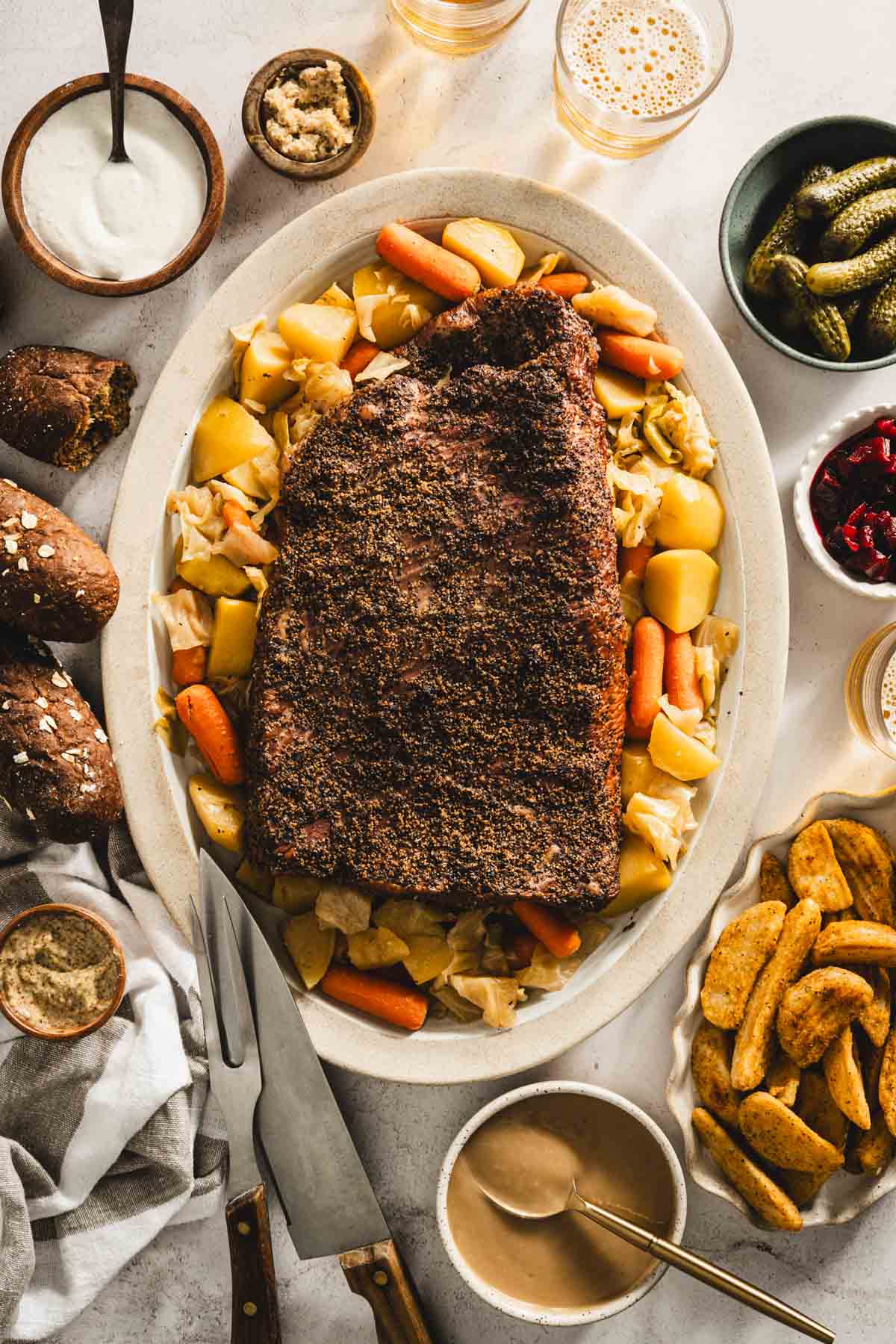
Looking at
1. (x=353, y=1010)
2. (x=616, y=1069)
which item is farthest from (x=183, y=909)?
(x=616, y=1069)

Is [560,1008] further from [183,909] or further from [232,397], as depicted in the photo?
[232,397]

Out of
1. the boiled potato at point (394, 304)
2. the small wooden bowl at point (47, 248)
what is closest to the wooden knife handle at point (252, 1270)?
the boiled potato at point (394, 304)

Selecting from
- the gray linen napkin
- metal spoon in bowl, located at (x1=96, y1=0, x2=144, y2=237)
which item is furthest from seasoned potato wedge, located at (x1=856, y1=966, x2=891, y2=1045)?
metal spoon in bowl, located at (x1=96, y1=0, x2=144, y2=237)

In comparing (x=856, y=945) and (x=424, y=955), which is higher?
(x=856, y=945)

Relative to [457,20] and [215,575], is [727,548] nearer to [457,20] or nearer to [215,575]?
[215,575]

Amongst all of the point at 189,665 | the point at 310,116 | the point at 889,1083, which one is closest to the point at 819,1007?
the point at 889,1083

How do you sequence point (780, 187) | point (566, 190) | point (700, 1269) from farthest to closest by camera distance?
point (566, 190), point (780, 187), point (700, 1269)
